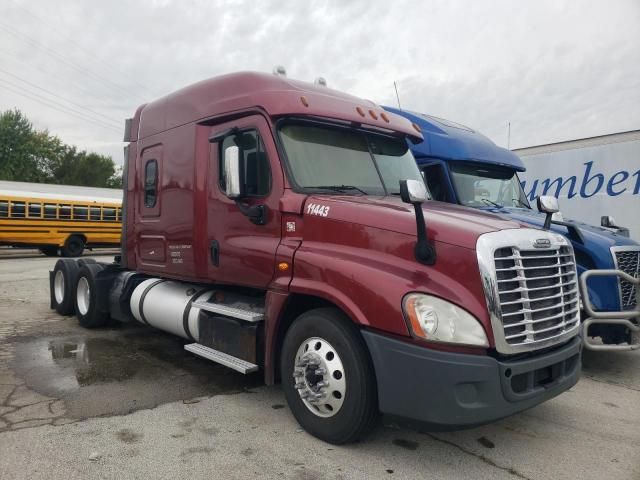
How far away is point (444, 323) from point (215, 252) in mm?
2508

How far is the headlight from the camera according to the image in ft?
10.0

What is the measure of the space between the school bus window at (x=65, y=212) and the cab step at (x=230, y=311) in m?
19.2

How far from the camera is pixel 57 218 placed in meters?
21.4

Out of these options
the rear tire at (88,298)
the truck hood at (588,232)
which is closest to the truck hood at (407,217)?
the truck hood at (588,232)

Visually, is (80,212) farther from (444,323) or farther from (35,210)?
(444,323)

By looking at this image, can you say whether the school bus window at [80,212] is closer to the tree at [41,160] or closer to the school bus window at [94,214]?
the school bus window at [94,214]

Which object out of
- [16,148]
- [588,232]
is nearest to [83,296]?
[588,232]

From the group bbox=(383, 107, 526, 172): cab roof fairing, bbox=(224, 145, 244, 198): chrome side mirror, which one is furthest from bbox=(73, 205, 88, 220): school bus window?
bbox=(224, 145, 244, 198): chrome side mirror

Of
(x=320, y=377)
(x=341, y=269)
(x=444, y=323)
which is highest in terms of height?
(x=341, y=269)

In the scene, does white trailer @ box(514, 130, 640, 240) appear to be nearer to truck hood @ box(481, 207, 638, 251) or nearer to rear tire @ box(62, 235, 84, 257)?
truck hood @ box(481, 207, 638, 251)

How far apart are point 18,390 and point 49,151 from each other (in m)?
54.8

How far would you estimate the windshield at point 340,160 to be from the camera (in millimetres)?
4145

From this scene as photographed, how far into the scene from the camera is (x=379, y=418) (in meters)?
3.44

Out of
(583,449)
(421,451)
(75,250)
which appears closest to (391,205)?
(421,451)
